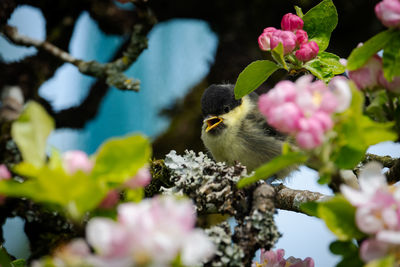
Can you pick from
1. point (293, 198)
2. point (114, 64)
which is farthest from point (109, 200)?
point (114, 64)

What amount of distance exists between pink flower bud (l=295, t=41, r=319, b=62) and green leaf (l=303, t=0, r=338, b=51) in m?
0.05

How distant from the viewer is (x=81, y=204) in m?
0.37

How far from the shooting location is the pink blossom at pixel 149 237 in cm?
31

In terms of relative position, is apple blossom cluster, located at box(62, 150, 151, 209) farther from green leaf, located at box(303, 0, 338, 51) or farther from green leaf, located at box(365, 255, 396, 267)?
green leaf, located at box(303, 0, 338, 51)

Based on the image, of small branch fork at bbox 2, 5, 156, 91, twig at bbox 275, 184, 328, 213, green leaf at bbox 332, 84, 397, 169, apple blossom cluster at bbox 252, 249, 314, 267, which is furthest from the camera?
small branch fork at bbox 2, 5, 156, 91

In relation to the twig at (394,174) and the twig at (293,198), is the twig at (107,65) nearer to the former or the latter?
the twig at (293,198)

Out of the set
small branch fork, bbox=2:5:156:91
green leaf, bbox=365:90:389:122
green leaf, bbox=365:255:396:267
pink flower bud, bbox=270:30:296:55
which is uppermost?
small branch fork, bbox=2:5:156:91

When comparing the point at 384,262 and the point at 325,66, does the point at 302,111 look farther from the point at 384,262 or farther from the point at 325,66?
the point at 325,66

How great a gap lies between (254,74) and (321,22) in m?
0.20

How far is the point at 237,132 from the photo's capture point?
1247mm

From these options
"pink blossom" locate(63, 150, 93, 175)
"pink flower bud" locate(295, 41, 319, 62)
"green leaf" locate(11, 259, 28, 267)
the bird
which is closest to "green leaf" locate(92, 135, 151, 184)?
"pink blossom" locate(63, 150, 93, 175)

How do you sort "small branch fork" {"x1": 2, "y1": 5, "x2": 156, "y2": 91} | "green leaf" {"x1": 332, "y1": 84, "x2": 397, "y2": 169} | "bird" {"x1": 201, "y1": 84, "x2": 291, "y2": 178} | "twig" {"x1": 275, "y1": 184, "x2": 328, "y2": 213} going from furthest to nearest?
"small branch fork" {"x1": 2, "y1": 5, "x2": 156, "y2": 91} → "bird" {"x1": 201, "y1": 84, "x2": 291, "y2": 178} → "twig" {"x1": 275, "y1": 184, "x2": 328, "y2": 213} → "green leaf" {"x1": 332, "y1": 84, "x2": 397, "y2": 169}

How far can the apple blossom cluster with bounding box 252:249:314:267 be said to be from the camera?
638 millimetres

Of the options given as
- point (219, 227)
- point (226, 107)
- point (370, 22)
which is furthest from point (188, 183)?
point (370, 22)
